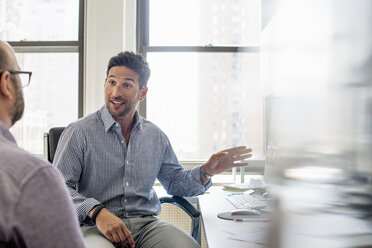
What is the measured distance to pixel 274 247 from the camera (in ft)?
1.10

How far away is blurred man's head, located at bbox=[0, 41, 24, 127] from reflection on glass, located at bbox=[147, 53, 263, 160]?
1.97 m

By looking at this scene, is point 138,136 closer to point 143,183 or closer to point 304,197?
point 143,183

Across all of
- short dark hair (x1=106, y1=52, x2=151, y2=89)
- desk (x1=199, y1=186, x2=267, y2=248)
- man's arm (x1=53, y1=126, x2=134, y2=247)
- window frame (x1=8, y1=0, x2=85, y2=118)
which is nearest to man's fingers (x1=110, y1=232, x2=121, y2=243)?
man's arm (x1=53, y1=126, x2=134, y2=247)

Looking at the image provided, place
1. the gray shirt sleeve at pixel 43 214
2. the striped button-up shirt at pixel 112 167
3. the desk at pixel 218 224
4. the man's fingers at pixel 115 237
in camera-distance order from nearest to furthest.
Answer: the gray shirt sleeve at pixel 43 214
the desk at pixel 218 224
the man's fingers at pixel 115 237
the striped button-up shirt at pixel 112 167

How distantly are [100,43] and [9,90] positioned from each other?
192cm

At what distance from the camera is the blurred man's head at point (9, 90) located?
2.19ft

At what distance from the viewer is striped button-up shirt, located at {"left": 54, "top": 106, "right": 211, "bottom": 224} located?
1.51 metres

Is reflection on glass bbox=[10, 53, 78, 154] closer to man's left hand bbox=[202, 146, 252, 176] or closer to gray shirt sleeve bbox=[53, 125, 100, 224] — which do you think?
gray shirt sleeve bbox=[53, 125, 100, 224]

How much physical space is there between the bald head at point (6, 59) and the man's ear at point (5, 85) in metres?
0.02

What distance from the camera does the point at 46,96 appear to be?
2.71 m

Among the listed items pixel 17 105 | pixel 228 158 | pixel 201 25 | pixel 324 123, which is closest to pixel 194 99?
pixel 201 25

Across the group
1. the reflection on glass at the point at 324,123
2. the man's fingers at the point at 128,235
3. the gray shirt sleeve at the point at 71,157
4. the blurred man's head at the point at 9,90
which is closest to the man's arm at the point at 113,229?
the man's fingers at the point at 128,235

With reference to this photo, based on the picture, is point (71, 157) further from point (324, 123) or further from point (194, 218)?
point (324, 123)

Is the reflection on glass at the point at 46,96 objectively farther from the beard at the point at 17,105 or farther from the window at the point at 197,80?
the beard at the point at 17,105
